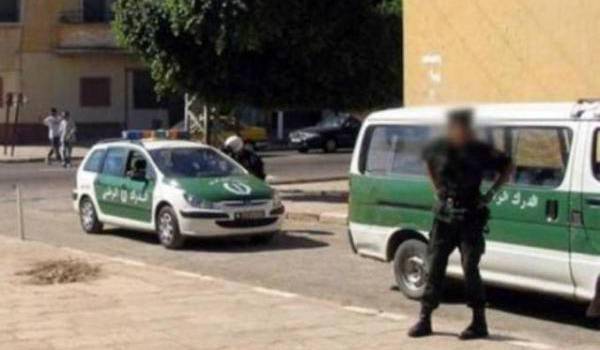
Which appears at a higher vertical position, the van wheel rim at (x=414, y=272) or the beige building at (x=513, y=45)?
the beige building at (x=513, y=45)

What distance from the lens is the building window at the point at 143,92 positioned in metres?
49.2

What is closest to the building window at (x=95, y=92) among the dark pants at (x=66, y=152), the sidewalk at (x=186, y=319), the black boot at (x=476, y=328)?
the dark pants at (x=66, y=152)

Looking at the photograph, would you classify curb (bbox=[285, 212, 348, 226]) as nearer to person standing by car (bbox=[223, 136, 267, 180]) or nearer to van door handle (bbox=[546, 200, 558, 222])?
person standing by car (bbox=[223, 136, 267, 180])

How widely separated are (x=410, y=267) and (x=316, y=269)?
9.17 ft

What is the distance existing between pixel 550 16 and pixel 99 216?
24.4ft

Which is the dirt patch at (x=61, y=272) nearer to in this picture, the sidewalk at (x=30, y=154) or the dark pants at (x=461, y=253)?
the dark pants at (x=461, y=253)

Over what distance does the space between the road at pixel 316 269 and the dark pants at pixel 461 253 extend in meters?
0.47

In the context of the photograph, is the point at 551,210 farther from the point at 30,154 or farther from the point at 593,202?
the point at 30,154

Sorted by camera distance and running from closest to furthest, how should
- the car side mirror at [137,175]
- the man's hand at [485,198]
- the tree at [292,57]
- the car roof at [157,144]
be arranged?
the man's hand at [485,198]
the car side mirror at [137,175]
the car roof at [157,144]
the tree at [292,57]

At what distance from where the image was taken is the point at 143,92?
49.3 metres

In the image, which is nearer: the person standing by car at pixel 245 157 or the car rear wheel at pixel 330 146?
the person standing by car at pixel 245 157

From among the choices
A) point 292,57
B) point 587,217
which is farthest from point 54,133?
point 587,217

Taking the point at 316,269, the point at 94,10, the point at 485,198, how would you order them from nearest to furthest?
1. the point at 485,198
2. the point at 316,269
3. the point at 94,10

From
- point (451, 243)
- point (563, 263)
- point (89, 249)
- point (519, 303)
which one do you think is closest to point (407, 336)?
point (451, 243)
